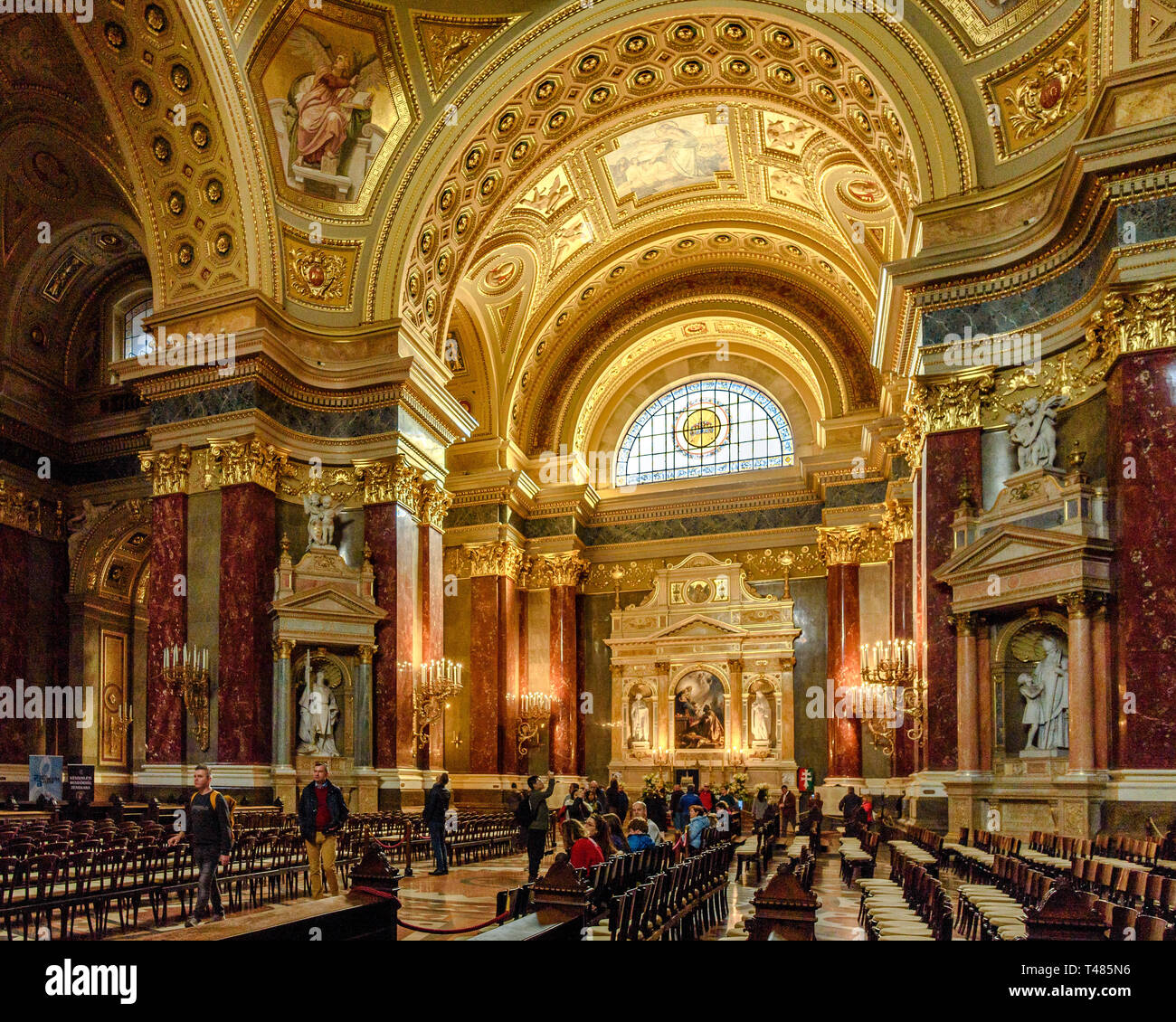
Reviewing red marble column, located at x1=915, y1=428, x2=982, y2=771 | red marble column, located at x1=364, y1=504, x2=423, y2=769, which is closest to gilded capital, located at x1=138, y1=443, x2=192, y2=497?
red marble column, located at x1=364, y1=504, x2=423, y2=769

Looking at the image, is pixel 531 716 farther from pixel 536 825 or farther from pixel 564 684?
pixel 536 825

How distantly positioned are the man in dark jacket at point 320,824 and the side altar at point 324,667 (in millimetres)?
7513

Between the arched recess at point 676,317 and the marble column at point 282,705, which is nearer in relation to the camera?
the marble column at point 282,705

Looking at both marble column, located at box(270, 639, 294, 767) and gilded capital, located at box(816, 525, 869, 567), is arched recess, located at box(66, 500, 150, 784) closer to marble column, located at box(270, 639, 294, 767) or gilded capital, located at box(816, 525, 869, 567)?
marble column, located at box(270, 639, 294, 767)

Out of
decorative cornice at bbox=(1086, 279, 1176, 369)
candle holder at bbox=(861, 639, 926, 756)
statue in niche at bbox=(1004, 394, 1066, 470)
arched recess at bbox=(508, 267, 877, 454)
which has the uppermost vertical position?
arched recess at bbox=(508, 267, 877, 454)

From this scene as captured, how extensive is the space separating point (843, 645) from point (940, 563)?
414 inches

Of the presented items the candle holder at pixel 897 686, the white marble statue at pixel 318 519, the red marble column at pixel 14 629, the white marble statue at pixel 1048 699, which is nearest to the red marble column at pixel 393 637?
the white marble statue at pixel 318 519

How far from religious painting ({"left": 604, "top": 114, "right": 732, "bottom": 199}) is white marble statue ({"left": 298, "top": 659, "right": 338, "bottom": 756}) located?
13905 millimetres

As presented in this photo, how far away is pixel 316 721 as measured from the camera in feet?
62.3

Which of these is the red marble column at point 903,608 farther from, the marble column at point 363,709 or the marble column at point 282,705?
the marble column at point 282,705

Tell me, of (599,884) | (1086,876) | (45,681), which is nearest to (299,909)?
(599,884)

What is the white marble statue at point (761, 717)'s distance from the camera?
27.2m

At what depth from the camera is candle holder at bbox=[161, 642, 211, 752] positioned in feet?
59.0
